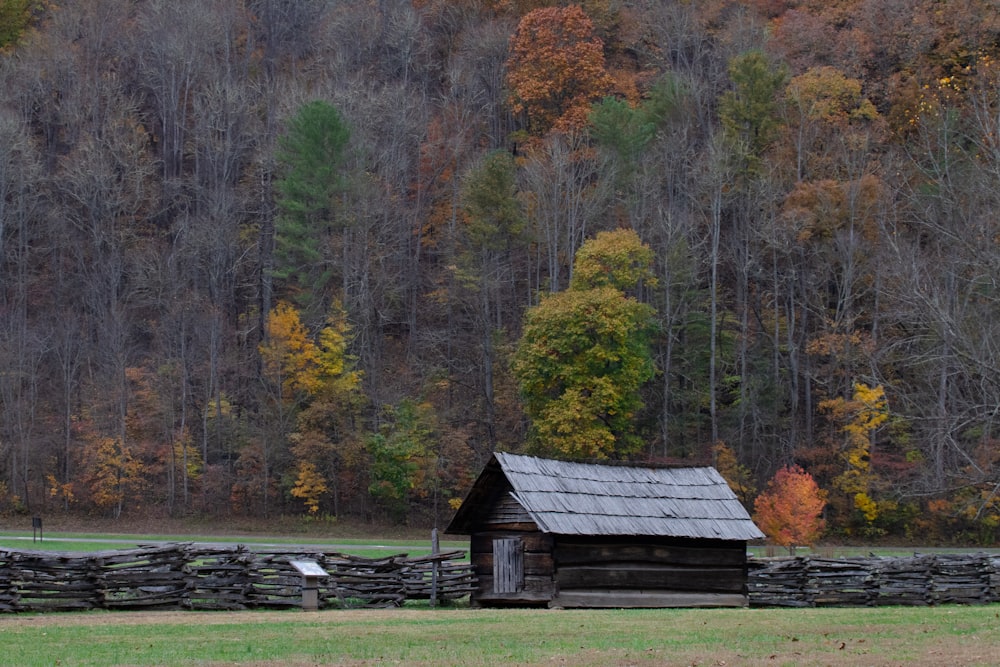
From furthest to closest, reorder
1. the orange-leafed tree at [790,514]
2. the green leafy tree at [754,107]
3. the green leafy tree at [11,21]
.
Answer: the green leafy tree at [11,21]
the green leafy tree at [754,107]
the orange-leafed tree at [790,514]

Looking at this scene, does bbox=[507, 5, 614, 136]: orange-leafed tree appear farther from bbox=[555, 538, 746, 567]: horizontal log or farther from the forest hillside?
bbox=[555, 538, 746, 567]: horizontal log

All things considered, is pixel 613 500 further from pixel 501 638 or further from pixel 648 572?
pixel 501 638

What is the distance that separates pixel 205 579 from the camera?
85.6 ft

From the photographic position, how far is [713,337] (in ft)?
193

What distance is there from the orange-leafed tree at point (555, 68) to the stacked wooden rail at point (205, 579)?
5033 centimetres

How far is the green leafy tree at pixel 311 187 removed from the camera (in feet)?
212

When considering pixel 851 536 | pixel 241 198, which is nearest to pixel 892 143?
pixel 851 536

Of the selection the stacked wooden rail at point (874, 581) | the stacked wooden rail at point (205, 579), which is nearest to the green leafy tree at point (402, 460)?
the stacked wooden rail at point (205, 579)

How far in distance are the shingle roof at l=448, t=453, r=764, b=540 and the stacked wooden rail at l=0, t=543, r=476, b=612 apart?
5.35 feet

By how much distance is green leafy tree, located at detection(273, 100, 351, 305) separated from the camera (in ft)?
212

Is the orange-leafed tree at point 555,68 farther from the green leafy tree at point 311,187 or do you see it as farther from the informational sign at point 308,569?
the informational sign at point 308,569

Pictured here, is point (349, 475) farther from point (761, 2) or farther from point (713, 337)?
point (761, 2)

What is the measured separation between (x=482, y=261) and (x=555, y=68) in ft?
55.1

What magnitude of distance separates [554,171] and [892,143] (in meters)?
18.0
